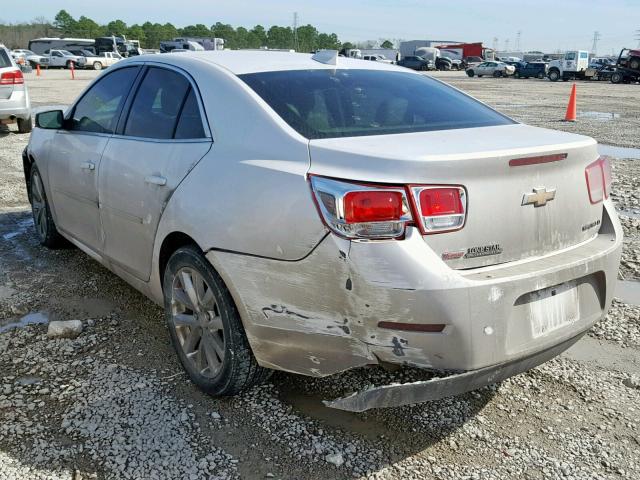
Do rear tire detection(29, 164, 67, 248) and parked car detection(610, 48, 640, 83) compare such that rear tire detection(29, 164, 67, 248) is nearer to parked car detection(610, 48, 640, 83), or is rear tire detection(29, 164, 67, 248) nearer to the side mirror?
the side mirror

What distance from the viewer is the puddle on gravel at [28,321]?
12.7ft

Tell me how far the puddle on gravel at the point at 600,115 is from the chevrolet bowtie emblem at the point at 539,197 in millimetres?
15591

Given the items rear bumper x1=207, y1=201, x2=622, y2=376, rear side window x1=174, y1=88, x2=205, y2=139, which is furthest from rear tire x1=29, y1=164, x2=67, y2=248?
rear bumper x1=207, y1=201, x2=622, y2=376

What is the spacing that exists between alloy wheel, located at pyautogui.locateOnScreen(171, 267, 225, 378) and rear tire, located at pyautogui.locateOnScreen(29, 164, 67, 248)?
89.7 inches

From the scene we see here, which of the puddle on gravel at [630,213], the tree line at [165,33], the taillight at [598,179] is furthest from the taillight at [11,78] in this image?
the tree line at [165,33]

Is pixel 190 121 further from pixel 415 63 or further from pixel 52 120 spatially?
pixel 415 63

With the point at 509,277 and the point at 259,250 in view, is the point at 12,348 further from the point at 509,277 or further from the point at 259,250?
the point at 509,277

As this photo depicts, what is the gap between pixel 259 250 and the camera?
8.40 feet

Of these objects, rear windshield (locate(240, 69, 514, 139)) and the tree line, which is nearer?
rear windshield (locate(240, 69, 514, 139))

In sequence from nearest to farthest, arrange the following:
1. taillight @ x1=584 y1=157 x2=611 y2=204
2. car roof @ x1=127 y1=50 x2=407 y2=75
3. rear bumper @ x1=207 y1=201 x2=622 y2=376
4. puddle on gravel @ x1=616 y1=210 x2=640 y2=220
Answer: rear bumper @ x1=207 y1=201 x2=622 y2=376 → taillight @ x1=584 y1=157 x2=611 y2=204 → car roof @ x1=127 y1=50 x2=407 y2=75 → puddle on gravel @ x1=616 y1=210 x2=640 y2=220

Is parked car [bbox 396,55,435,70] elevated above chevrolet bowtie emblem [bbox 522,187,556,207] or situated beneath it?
situated beneath

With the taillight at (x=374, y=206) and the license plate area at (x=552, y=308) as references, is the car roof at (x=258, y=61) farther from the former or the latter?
the license plate area at (x=552, y=308)

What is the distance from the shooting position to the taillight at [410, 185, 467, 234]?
7.45 ft

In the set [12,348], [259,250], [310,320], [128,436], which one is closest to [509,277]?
[310,320]
